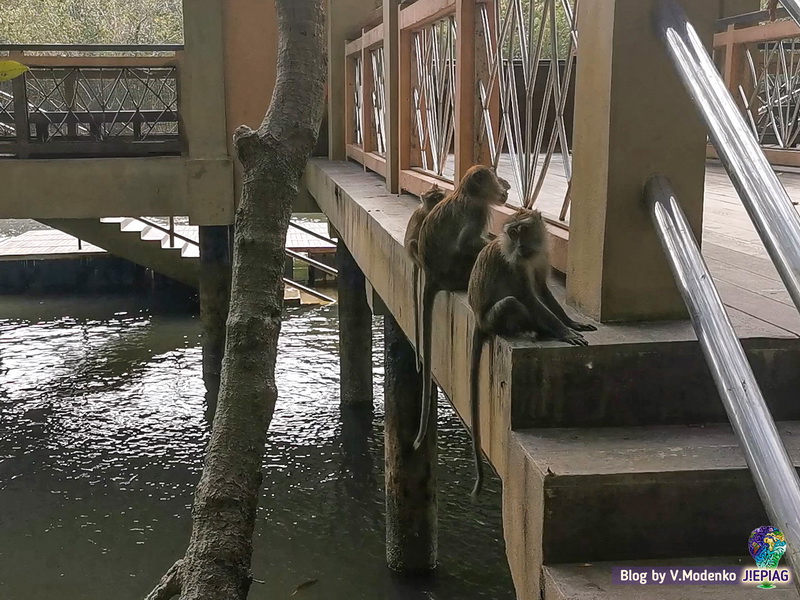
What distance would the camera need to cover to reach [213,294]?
1162 cm

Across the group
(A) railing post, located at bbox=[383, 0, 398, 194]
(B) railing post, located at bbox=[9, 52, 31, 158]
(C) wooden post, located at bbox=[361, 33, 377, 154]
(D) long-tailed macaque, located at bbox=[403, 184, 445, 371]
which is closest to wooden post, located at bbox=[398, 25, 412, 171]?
(A) railing post, located at bbox=[383, 0, 398, 194]

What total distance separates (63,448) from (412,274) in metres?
7.33

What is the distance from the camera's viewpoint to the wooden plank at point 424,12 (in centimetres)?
429

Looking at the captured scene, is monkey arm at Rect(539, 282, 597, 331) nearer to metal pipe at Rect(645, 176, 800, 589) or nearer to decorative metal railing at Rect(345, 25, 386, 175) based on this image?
metal pipe at Rect(645, 176, 800, 589)

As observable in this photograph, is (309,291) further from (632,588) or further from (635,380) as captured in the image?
(632,588)

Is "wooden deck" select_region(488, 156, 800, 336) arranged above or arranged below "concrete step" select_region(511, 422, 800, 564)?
above

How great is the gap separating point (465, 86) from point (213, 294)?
323 inches

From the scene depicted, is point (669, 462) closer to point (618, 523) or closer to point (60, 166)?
point (618, 523)

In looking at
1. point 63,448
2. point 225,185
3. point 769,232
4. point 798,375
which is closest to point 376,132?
point 225,185

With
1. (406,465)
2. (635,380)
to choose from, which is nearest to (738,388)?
(635,380)

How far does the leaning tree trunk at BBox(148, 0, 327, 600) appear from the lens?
2109 mm

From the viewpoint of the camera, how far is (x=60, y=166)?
33.1ft

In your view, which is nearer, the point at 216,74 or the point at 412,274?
the point at 412,274

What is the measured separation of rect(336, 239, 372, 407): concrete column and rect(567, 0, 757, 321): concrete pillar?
26.0 ft
